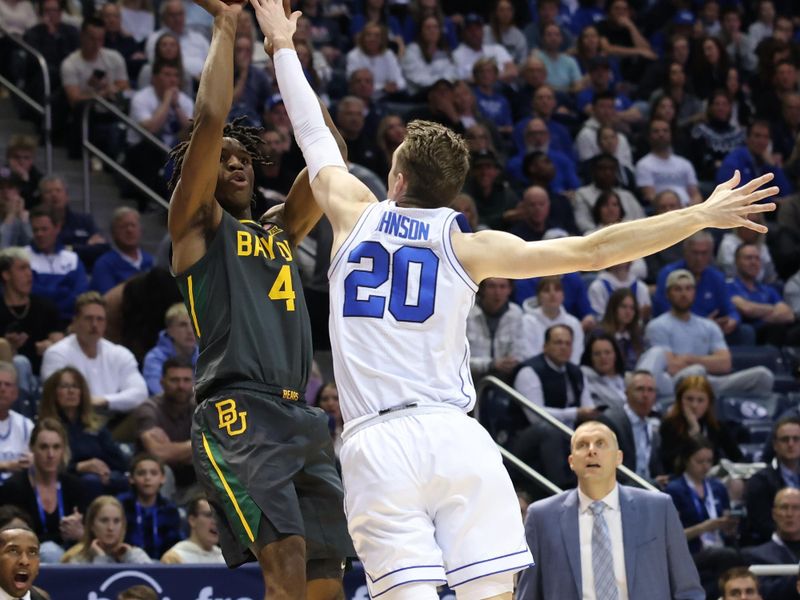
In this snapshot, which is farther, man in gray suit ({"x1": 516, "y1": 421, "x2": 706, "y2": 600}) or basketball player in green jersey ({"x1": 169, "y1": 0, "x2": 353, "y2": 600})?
man in gray suit ({"x1": 516, "y1": 421, "x2": 706, "y2": 600})

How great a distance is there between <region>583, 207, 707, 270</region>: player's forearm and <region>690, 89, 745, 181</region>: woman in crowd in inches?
461

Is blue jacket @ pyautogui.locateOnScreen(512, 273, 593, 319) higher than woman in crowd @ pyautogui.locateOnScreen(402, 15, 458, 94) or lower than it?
lower

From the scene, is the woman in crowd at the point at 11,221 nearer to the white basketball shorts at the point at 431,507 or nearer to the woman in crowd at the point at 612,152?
the woman in crowd at the point at 612,152

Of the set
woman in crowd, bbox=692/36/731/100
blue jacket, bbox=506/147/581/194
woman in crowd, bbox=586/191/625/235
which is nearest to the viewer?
woman in crowd, bbox=586/191/625/235

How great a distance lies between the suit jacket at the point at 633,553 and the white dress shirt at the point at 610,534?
40mm

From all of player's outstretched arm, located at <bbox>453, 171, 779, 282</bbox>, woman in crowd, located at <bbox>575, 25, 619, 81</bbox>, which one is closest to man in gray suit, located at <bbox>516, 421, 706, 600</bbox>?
player's outstretched arm, located at <bbox>453, 171, 779, 282</bbox>

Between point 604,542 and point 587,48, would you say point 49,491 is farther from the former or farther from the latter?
point 587,48

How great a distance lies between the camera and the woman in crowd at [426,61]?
635 inches

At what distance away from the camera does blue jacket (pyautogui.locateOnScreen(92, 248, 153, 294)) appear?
11.8m

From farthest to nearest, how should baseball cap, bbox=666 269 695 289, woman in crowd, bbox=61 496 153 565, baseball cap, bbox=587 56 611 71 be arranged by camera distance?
1. baseball cap, bbox=587 56 611 71
2. baseball cap, bbox=666 269 695 289
3. woman in crowd, bbox=61 496 153 565

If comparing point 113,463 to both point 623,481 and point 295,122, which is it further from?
point 295,122

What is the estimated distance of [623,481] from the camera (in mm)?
10789

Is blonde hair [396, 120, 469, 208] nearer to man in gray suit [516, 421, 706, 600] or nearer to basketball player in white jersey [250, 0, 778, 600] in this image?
basketball player in white jersey [250, 0, 778, 600]

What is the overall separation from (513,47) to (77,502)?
917cm
